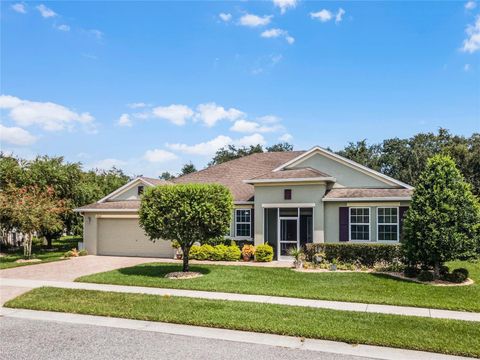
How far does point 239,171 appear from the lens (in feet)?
90.9

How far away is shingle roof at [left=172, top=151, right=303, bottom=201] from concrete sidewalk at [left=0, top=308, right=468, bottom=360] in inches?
606

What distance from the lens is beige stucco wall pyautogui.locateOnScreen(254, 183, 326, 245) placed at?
66.9 ft

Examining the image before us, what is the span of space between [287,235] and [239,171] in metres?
7.46

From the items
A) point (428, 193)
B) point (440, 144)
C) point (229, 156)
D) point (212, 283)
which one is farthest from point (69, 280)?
point (440, 144)

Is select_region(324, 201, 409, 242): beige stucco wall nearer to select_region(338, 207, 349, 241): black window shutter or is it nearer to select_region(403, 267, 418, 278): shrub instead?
select_region(338, 207, 349, 241): black window shutter

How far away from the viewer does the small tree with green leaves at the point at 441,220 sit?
1361 centimetres

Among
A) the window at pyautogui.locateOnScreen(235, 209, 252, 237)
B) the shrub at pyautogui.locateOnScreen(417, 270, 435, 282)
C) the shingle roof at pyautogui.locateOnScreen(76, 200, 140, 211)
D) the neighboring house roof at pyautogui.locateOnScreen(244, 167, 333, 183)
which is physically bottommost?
the shrub at pyautogui.locateOnScreen(417, 270, 435, 282)

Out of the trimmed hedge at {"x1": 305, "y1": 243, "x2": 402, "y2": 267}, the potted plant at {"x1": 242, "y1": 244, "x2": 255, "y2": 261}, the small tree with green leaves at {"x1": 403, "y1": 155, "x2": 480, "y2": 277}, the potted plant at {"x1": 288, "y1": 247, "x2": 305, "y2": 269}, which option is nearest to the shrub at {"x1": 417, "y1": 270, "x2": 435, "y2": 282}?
the small tree with green leaves at {"x1": 403, "y1": 155, "x2": 480, "y2": 277}

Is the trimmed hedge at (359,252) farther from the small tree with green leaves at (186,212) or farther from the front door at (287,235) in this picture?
the small tree with green leaves at (186,212)

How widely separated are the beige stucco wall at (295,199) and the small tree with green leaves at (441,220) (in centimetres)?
605

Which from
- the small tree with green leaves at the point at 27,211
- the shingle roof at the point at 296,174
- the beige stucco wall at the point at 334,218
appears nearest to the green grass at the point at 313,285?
the beige stucco wall at the point at 334,218

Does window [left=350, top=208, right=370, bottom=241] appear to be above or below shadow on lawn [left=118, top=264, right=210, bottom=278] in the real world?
above

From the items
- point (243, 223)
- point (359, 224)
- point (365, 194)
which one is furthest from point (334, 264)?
point (243, 223)

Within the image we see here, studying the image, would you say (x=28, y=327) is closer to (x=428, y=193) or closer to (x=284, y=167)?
(x=428, y=193)
